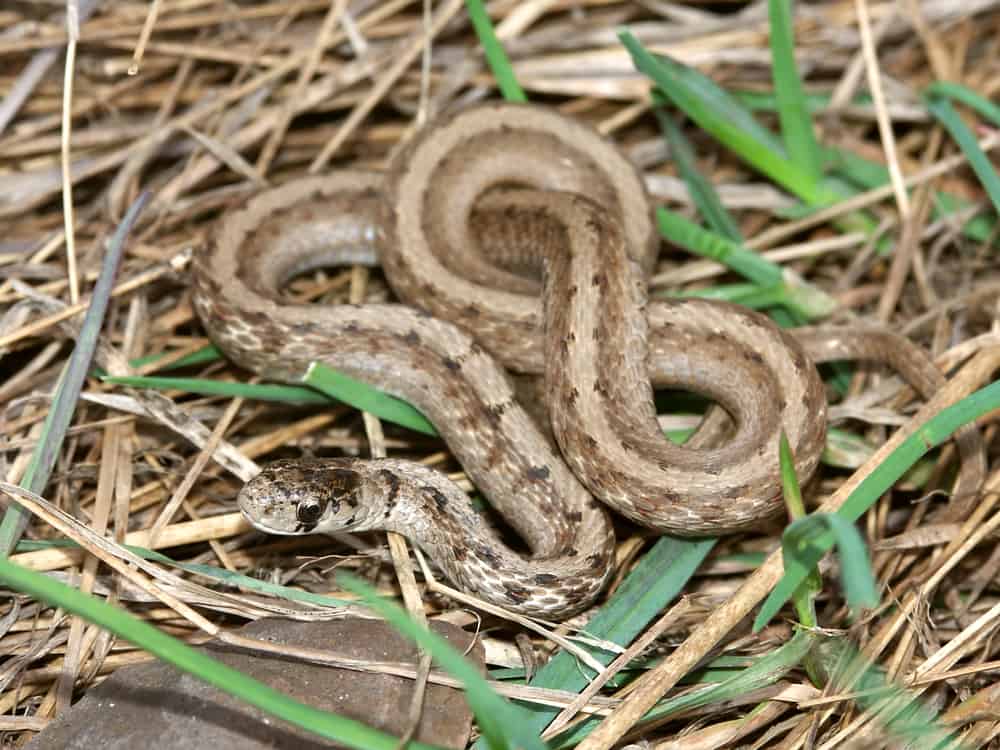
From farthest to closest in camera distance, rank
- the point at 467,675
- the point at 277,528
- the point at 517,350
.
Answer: the point at 517,350 → the point at 277,528 → the point at 467,675

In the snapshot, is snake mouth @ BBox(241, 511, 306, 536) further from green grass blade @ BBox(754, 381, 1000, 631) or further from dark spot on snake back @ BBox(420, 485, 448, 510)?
green grass blade @ BBox(754, 381, 1000, 631)

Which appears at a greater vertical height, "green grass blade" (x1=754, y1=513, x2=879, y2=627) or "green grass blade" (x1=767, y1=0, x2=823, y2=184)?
"green grass blade" (x1=767, y1=0, x2=823, y2=184)

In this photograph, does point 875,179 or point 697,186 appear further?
point 875,179

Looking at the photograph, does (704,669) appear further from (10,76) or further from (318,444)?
(10,76)

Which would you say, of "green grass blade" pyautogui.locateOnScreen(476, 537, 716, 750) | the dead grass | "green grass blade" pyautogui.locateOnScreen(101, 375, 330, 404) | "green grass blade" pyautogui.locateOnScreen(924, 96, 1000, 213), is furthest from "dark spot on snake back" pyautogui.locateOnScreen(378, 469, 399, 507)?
"green grass blade" pyautogui.locateOnScreen(924, 96, 1000, 213)

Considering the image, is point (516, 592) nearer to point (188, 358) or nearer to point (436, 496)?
point (436, 496)

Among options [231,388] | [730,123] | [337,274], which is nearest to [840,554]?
[231,388]
